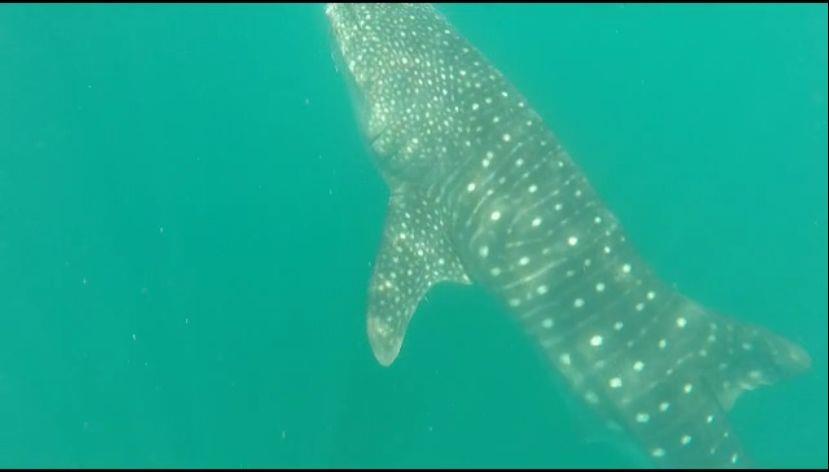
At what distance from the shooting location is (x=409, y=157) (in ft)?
19.3

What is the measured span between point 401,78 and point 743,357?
3358 mm

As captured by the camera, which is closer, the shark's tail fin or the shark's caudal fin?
the shark's caudal fin

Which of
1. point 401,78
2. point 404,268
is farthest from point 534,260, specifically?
point 401,78

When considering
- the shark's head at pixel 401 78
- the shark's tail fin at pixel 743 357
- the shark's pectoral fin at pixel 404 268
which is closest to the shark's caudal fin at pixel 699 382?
the shark's tail fin at pixel 743 357

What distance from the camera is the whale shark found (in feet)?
16.3

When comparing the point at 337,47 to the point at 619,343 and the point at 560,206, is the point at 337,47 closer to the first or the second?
the point at 560,206

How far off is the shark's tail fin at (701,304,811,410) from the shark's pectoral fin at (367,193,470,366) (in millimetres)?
1883

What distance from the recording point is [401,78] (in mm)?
6090

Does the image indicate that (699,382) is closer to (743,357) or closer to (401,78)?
(743,357)

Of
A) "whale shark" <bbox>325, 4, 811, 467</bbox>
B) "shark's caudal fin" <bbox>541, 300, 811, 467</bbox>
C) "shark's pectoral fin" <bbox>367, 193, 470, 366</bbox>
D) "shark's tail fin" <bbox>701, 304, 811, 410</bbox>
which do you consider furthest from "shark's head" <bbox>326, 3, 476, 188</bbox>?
"shark's tail fin" <bbox>701, 304, 811, 410</bbox>

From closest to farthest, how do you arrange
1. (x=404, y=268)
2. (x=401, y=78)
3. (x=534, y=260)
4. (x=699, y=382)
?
(x=699, y=382), (x=534, y=260), (x=404, y=268), (x=401, y=78)

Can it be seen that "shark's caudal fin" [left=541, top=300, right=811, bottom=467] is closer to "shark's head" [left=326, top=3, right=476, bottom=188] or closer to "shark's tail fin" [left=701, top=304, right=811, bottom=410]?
"shark's tail fin" [left=701, top=304, right=811, bottom=410]

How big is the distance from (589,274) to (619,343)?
1.67 ft

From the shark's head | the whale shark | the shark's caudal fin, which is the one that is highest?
the shark's head
